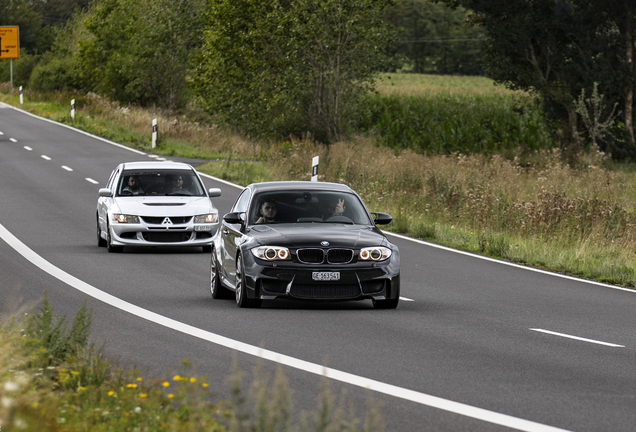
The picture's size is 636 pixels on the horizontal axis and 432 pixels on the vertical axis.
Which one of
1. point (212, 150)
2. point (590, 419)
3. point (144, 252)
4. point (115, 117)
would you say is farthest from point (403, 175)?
point (115, 117)

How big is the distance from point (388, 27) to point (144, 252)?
2371 cm

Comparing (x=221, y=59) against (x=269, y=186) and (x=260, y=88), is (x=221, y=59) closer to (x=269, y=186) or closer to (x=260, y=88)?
(x=260, y=88)

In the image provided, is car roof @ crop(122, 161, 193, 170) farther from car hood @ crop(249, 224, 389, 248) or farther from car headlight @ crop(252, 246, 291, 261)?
car headlight @ crop(252, 246, 291, 261)

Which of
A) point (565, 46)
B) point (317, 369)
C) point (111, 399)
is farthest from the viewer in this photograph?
point (565, 46)

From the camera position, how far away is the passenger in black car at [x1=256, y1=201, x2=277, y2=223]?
1241 cm

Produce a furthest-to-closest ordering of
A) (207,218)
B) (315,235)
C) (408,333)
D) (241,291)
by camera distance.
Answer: (207,218) → (241,291) → (315,235) → (408,333)

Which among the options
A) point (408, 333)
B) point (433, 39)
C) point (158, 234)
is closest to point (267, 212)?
point (408, 333)

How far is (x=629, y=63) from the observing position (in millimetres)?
40469

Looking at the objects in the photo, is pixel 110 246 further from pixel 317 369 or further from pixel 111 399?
pixel 111 399

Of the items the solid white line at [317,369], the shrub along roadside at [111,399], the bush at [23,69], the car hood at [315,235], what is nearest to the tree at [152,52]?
the bush at [23,69]

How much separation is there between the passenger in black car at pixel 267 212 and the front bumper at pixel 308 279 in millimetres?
910

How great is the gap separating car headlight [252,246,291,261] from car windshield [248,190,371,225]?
94 centimetres

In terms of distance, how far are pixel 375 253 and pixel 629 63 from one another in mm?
31607

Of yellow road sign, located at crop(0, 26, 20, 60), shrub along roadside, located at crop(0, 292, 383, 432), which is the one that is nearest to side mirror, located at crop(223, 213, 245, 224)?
shrub along roadside, located at crop(0, 292, 383, 432)
